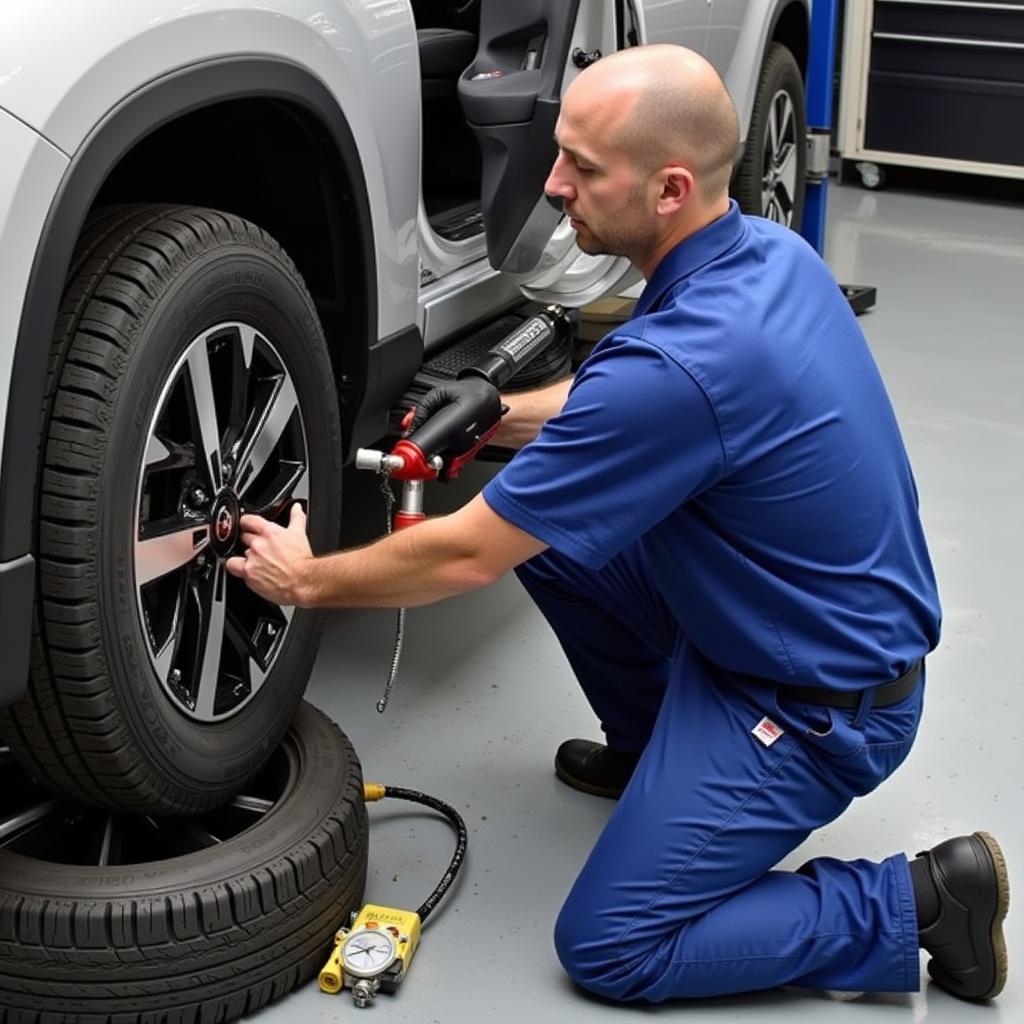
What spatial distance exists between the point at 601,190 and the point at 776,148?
2.75 meters

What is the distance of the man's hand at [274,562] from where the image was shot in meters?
2.26

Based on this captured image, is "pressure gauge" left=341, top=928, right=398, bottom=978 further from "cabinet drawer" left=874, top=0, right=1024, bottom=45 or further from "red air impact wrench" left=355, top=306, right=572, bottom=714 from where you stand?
A: "cabinet drawer" left=874, top=0, right=1024, bottom=45

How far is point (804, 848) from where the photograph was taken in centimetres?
258

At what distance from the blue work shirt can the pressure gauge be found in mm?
583

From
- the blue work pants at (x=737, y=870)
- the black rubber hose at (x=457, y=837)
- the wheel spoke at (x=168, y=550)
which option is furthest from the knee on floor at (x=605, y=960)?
the wheel spoke at (x=168, y=550)

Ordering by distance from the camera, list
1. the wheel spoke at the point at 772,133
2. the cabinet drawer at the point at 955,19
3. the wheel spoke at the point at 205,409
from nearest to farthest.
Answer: the wheel spoke at the point at 205,409 → the wheel spoke at the point at 772,133 → the cabinet drawer at the point at 955,19

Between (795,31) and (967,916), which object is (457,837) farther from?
(795,31)

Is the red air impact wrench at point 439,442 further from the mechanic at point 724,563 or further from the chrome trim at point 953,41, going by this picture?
the chrome trim at point 953,41

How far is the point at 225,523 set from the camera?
2.29 meters

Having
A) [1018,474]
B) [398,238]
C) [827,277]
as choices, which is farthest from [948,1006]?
[1018,474]

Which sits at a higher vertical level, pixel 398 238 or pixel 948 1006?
pixel 398 238

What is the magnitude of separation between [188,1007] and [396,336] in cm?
114

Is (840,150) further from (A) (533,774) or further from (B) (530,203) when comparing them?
(A) (533,774)

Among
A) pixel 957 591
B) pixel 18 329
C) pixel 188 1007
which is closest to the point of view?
pixel 18 329
